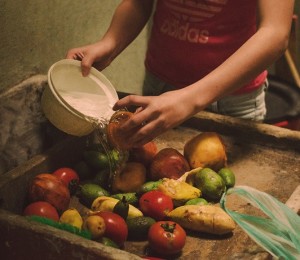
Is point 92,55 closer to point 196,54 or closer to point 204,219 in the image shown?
point 196,54

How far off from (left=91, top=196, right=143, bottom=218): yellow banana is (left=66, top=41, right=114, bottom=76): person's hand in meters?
0.42

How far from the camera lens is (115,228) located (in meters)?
1.30

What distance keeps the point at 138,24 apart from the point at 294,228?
928 millimetres

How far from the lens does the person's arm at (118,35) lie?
171cm

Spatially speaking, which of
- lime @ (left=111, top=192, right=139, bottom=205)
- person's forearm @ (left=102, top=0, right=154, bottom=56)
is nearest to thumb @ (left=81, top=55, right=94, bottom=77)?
person's forearm @ (left=102, top=0, right=154, bottom=56)

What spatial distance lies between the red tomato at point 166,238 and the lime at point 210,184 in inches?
7.9

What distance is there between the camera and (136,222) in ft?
4.50

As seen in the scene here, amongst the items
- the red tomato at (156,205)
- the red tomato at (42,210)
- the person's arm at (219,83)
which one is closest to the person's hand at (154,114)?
the person's arm at (219,83)

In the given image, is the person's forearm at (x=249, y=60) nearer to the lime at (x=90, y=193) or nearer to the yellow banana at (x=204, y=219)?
the yellow banana at (x=204, y=219)

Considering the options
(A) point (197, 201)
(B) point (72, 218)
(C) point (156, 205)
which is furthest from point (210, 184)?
(B) point (72, 218)

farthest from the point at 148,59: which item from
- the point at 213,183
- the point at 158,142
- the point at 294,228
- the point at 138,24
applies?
the point at 294,228

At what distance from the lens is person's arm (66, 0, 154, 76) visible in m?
1.71

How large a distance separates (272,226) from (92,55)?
0.78 metres

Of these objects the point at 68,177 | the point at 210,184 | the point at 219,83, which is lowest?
the point at 68,177
